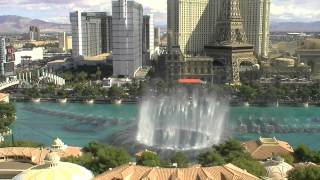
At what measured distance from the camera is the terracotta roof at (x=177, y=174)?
16.6 meters

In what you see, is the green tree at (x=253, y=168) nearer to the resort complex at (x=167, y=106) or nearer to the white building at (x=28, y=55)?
the resort complex at (x=167, y=106)

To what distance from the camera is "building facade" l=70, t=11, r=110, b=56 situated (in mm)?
82500

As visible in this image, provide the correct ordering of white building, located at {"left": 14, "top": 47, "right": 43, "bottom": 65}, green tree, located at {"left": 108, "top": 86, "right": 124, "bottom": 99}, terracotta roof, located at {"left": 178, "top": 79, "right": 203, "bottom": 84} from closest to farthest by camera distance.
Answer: green tree, located at {"left": 108, "top": 86, "right": 124, "bottom": 99}
terracotta roof, located at {"left": 178, "top": 79, "right": 203, "bottom": 84}
white building, located at {"left": 14, "top": 47, "right": 43, "bottom": 65}

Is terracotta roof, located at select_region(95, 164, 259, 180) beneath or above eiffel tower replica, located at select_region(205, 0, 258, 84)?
beneath

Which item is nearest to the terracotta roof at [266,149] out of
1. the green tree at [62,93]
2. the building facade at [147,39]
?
the green tree at [62,93]

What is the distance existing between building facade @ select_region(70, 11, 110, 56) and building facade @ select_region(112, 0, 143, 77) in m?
15.8

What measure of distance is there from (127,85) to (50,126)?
20.7m

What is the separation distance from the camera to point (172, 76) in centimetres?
6794

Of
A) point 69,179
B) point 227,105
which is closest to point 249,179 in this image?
point 69,179

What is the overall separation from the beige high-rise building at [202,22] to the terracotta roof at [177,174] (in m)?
67.3

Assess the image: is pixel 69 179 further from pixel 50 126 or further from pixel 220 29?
pixel 220 29

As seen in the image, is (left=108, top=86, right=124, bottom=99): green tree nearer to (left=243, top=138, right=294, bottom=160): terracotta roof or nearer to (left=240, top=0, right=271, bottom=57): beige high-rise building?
(left=243, top=138, right=294, bottom=160): terracotta roof

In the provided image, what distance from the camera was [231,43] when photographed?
238 feet

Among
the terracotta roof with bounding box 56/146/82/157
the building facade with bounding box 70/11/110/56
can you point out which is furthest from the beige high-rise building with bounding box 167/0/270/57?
the terracotta roof with bounding box 56/146/82/157
